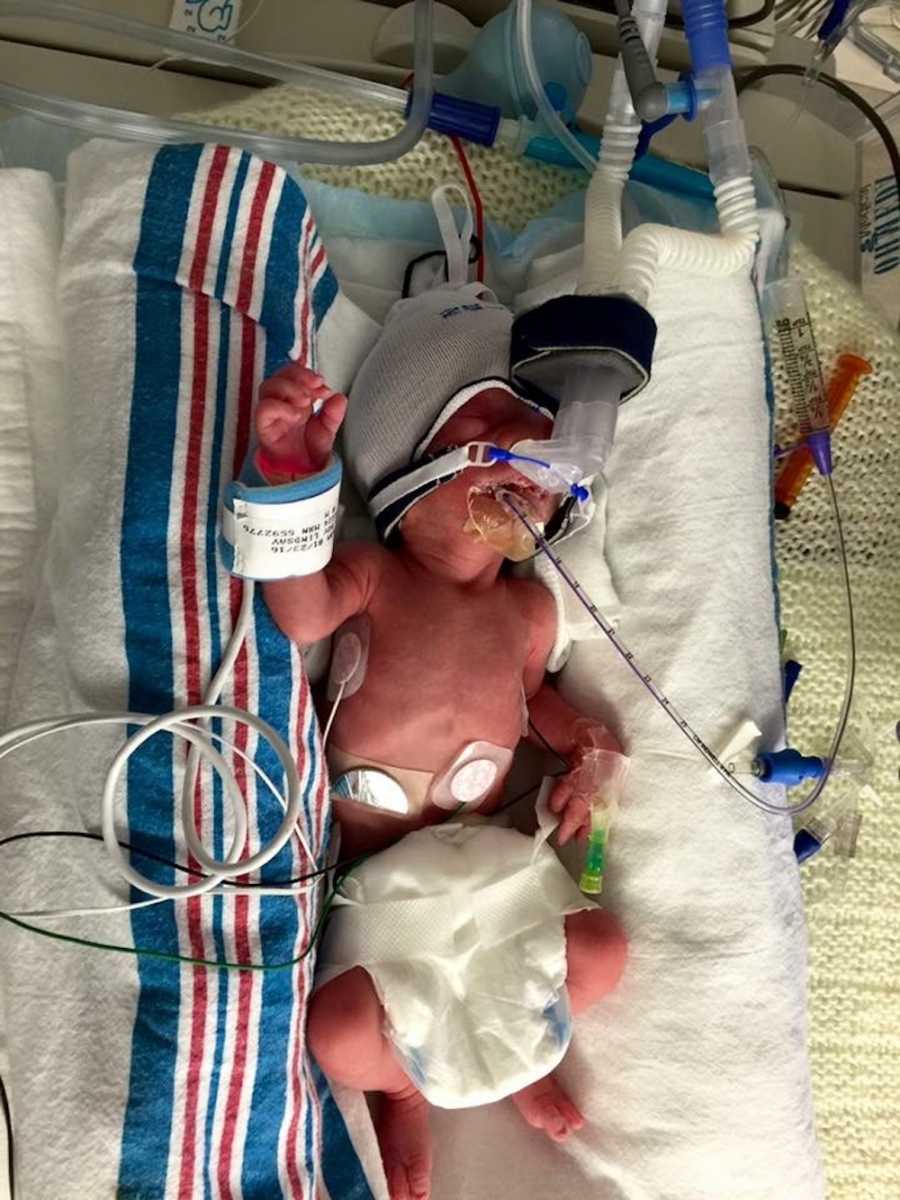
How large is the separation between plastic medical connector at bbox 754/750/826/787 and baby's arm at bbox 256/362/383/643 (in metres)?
0.53

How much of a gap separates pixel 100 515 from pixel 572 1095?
2.75 ft

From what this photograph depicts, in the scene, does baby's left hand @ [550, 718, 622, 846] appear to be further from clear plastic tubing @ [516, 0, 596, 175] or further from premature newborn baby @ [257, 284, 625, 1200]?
clear plastic tubing @ [516, 0, 596, 175]

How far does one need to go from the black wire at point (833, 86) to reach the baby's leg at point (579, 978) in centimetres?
117

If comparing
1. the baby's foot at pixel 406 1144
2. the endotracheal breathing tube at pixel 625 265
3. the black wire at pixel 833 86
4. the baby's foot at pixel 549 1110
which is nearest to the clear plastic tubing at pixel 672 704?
the endotracheal breathing tube at pixel 625 265

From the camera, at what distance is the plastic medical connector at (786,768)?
1201 millimetres

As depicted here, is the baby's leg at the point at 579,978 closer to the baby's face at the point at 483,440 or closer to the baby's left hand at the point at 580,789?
the baby's left hand at the point at 580,789

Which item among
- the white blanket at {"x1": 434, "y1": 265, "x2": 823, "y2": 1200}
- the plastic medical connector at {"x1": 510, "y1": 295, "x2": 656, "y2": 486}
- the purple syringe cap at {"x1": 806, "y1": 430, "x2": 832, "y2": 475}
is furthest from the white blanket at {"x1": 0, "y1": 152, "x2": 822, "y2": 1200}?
the plastic medical connector at {"x1": 510, "y1": 295, "x2": 656, "y2": 486}

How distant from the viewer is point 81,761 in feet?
3.26

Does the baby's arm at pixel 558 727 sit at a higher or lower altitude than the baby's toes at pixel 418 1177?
higher

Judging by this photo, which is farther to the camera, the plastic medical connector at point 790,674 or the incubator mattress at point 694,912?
the plastic medical connector at point 790,674

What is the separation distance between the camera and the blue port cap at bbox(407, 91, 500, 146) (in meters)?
1.34

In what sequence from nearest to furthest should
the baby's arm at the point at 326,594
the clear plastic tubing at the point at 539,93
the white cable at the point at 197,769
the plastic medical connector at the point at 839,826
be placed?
the white cable at the point at 197,769 < the baby's arm at the point at 326,594 < the clear plastic tubing at the point at 539,93 < the plastic medical connector at the point at 839,826

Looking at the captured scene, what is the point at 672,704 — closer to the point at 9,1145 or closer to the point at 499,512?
the point at 499,512

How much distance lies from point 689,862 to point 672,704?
0.60ft
